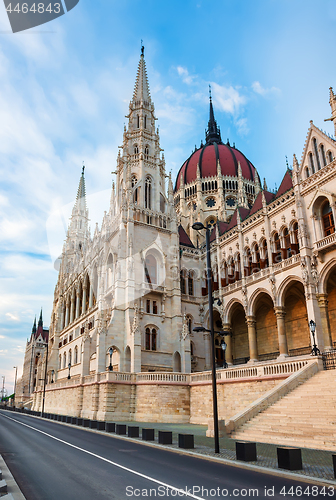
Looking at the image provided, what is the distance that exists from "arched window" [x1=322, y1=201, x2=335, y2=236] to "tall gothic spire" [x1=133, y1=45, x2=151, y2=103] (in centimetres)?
3053

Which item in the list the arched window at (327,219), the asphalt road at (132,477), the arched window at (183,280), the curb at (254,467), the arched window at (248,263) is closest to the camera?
the asphalt road at (132,477)

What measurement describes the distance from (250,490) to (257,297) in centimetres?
2634

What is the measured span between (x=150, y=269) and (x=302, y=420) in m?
25.0

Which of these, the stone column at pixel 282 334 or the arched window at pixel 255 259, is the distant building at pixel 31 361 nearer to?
the arched window at pixel 255 259

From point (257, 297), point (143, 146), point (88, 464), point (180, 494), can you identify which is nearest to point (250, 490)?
point (180, 494)

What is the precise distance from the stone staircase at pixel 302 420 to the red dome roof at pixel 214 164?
154 ft

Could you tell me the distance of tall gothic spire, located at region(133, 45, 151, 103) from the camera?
50375mm

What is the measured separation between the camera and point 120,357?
33656 millimetres

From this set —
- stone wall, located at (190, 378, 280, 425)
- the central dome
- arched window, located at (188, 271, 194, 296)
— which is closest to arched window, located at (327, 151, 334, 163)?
stone wall, located at (190, 378, 280, 425)

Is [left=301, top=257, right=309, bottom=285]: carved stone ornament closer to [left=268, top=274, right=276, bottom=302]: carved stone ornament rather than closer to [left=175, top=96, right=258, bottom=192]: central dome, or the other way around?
[left=268, top=274, right=276, bottom=302]: carved stone ornament

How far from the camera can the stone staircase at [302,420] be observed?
14.0m

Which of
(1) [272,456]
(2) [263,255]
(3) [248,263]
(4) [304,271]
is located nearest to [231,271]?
(3) [248,263]

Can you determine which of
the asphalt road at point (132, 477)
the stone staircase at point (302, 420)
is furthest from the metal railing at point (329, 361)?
the asphalt road at point (132, 477)

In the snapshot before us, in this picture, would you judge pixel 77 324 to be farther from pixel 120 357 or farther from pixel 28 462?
pixel 28 462
